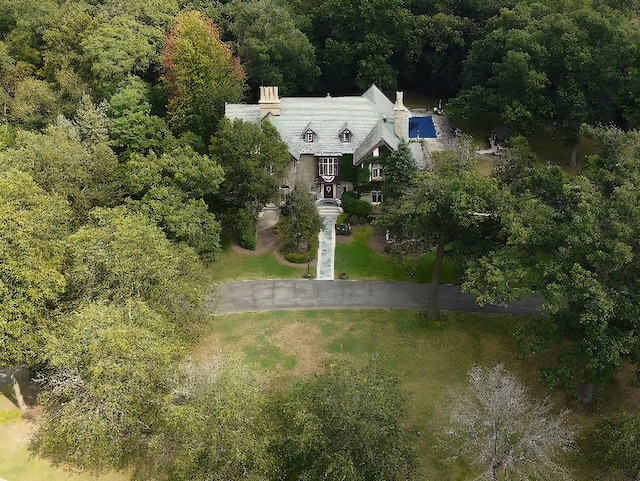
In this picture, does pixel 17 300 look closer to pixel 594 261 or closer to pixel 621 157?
pixel 594 261

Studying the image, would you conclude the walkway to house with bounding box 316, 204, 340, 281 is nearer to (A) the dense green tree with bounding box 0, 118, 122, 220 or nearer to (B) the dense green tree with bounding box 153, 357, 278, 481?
(A) the dense green tree with bounding box 0, 118, 122, 220

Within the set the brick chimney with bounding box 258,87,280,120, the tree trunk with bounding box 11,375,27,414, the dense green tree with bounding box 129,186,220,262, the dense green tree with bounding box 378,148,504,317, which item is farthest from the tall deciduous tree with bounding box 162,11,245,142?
the tree trunk with bounding box 11,375,27,414

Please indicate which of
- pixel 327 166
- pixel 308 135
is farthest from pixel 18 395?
pixel 308 135

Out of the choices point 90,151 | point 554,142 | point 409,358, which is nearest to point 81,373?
point 409,358

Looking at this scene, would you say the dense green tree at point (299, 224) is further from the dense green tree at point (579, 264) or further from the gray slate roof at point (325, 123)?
the dense green tree at point (579, 264)

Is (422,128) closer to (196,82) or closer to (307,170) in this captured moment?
(307,170)

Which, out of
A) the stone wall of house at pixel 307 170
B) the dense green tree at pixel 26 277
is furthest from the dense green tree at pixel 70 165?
the stone wall of house at pixel 307 170
